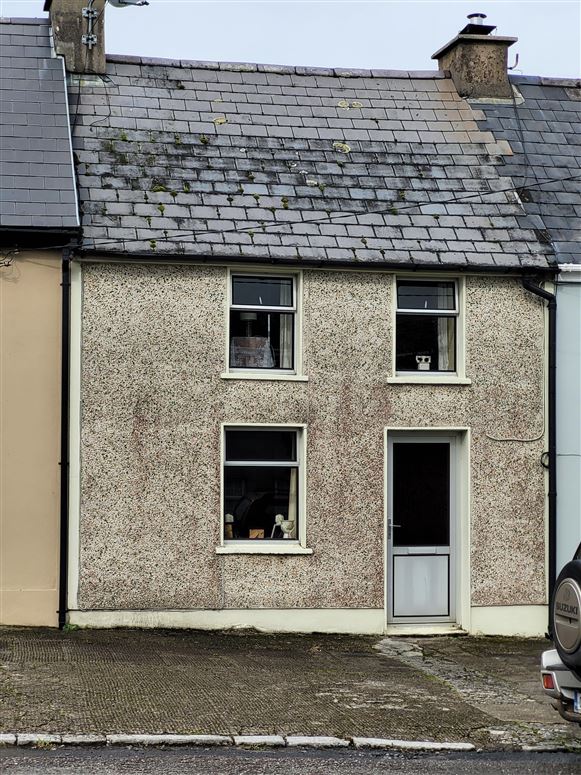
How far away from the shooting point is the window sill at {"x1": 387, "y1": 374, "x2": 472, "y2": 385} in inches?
582

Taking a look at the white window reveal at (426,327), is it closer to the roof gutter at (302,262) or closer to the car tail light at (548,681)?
the roof gutter at (302,262)

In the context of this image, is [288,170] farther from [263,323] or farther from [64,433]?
[64,433]

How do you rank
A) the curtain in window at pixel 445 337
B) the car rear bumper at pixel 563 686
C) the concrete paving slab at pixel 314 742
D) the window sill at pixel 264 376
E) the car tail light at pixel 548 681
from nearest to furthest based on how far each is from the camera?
1. the car rear bumper at pixel 563 686
2. the car tail light at pixel 548 681
3. the concrete paving slab at pixel 314 742
4. the window sill at pixel 264 376
5. the curtain in window at pixel 445 337

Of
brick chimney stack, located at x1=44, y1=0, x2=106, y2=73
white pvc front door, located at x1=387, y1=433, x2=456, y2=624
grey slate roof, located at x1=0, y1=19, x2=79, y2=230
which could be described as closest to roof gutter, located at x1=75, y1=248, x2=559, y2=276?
grey slate roof, located at x1=0, y1=19, x2=79, y2=230

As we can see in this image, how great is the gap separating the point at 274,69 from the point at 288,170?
2399 millimetres

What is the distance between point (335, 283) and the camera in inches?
579

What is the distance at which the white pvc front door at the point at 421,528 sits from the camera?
14.9 meters

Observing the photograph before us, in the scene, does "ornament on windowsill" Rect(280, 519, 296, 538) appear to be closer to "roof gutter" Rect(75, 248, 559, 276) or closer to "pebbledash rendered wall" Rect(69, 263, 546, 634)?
"pebbledash rendered wall" Rect(69, 263, 546, 634)

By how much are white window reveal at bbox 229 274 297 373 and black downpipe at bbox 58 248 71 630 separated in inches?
81.9

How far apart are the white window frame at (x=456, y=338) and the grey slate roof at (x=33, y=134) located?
4.31 metres

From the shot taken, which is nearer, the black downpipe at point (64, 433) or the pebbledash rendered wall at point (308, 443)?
the black downpipe at point (64, 433)

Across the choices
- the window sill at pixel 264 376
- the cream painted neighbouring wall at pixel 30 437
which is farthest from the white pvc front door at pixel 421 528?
the cream painted neighbouring wall at pixel 30 437

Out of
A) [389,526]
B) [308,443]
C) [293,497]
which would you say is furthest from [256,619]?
[308,443]

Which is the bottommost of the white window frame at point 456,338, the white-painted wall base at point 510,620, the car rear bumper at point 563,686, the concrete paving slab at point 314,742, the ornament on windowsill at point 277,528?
the white-painted wall base at point 510,620
